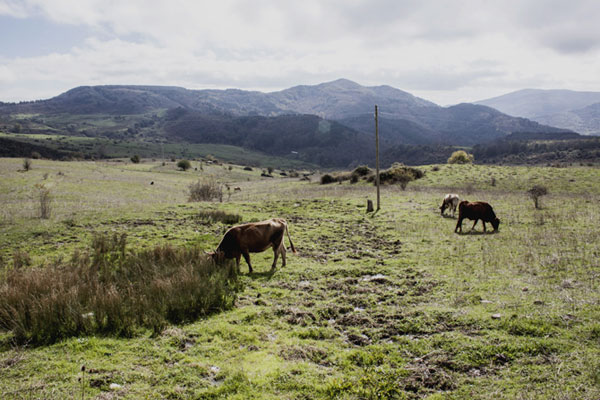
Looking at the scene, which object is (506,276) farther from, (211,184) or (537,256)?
(211,184)

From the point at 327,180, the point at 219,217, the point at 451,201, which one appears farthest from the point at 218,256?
the point at 327,180

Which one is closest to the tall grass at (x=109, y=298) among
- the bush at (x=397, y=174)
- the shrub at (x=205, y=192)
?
the shrub at (x=205, y=192)

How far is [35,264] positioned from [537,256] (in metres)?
17.1

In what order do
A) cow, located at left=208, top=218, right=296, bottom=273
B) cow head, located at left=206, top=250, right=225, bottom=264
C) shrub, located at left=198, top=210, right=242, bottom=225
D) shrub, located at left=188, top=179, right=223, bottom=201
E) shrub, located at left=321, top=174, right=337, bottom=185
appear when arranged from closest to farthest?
cow head, located at left=206, top=250, right=225, bottom=264 → cow, located at left=208, top=218, right=296, bottom=273 → shrub, located at left=198, top=210, right=242, bottom=225 → shrub, located at left=188, top=179, right=223, bottom=201 → shrub, located at left=321, top=174, right=337, bottom=185

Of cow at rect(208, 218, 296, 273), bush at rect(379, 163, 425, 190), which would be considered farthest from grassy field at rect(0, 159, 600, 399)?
bush at rect(379, 163, 425, 190)

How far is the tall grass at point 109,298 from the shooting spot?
7.14m

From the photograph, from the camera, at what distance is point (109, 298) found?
7.75 metres

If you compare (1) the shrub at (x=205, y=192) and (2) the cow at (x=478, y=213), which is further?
(1) the shrub at (x=205, y=192)

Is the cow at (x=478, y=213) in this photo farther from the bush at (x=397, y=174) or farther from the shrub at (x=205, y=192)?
the bush at (x=397, y=174)

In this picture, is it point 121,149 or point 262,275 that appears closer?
point 262,275

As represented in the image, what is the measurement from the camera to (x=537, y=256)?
37.8 ft

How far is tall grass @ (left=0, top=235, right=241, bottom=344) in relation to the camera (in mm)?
7137

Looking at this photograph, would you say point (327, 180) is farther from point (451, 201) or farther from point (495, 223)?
point (495, 223)

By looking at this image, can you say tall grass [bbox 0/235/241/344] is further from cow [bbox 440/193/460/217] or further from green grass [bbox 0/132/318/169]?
green grass [bbox 0/132/318/169]
